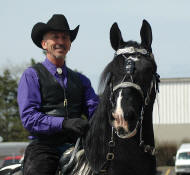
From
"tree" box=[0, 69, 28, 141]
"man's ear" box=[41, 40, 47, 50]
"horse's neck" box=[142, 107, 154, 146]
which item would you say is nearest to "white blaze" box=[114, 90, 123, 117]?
"horse's neck" box=[142, 107, 154, 146]

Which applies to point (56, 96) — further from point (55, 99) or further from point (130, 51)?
point (130, 51)

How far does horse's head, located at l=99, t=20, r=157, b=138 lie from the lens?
4.30 m

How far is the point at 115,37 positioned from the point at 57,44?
0.74 metres

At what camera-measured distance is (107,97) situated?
15.3ft

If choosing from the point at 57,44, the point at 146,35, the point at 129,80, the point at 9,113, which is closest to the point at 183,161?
the point at 9,113

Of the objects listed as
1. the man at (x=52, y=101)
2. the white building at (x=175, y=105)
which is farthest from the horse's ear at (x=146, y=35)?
the white building at (x=175, y=105)

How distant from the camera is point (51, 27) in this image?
543cm

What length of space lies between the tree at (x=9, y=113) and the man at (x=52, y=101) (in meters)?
27.6

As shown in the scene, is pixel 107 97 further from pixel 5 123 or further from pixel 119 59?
pixel 5 123

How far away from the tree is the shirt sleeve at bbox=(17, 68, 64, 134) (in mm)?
27958

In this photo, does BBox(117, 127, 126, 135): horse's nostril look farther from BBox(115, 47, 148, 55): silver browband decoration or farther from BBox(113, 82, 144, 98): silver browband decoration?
BBox(115, 47, 148, 55): silver browband decoration

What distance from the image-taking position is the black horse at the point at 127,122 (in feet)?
14.5

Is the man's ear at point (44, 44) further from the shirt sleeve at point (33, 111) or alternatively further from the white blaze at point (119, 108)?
the white blaze at point (119, 108)

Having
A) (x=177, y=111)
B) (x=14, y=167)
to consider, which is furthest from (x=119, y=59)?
(x=177, y=111)
